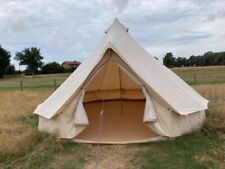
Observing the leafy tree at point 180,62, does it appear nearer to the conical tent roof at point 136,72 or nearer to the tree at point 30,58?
the tree at point 30,58

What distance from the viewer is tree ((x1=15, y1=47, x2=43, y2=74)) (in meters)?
60.2

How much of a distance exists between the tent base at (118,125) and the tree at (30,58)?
2056 inches

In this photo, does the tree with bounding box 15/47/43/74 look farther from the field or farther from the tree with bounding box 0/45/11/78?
the field

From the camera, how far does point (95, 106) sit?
912 cm

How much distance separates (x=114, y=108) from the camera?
8.93m

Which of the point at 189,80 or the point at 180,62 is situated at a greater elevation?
the point at 180,62

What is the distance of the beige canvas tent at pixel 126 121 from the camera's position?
5.70 m

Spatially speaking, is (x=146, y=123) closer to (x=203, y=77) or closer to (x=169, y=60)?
(x=203, y=77)

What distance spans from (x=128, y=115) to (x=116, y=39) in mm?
2250

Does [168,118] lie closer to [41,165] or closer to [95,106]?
[41,165]

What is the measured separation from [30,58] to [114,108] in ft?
176

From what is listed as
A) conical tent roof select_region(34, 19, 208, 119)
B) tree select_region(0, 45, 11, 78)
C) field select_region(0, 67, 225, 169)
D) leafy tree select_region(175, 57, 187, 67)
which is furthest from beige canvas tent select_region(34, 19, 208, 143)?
tree select_region(0, 45, 11, 78)

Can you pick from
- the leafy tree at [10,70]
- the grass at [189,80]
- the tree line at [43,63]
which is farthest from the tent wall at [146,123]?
the leafy tree at [10,70]

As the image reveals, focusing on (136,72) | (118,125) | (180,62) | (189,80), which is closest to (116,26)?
(136,72)
